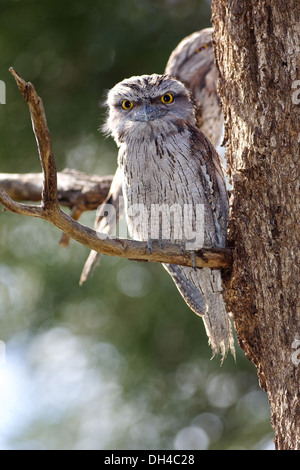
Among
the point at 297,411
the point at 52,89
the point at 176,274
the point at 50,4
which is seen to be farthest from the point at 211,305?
the point at 50,4

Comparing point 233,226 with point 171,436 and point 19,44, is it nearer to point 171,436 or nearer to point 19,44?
point 171,436

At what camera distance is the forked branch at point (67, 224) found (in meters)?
1.53

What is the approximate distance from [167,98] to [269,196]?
2.86 feet

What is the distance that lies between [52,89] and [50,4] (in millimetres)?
495

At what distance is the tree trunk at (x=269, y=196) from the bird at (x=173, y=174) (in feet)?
1.15

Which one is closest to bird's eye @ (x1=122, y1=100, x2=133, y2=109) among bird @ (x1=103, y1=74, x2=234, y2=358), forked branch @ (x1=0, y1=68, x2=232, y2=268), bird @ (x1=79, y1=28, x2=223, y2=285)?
bird @ (x1=103, y1=74, x2=234, y2=358)

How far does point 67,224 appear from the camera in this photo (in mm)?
1771

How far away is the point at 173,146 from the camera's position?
2367mm

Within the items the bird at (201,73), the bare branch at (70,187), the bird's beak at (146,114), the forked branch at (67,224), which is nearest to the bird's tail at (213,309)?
the forked branch at (67,224)

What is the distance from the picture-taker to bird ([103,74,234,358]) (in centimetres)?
235

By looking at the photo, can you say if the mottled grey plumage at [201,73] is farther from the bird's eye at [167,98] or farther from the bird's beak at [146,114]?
the bird's beak at [146,114]

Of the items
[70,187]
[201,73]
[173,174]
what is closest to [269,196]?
[173,174]

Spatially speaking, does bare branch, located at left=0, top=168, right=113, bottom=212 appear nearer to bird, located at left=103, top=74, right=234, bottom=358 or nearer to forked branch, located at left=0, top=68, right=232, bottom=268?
bird, located at left=103, top=74, right=234, bottom=358

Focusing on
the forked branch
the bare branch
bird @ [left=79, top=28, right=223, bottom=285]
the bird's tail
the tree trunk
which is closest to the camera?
the forked branch
